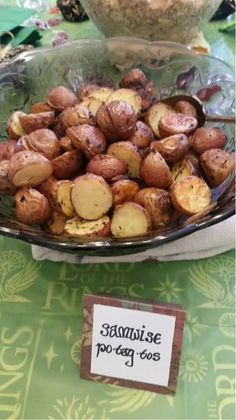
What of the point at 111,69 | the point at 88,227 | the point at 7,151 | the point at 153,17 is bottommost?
the point at 88,227

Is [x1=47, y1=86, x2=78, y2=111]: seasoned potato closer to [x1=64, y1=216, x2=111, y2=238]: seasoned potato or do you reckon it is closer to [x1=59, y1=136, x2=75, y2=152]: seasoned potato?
[x1=59, y1=136, x2=75, y2=152]: seasoned potato

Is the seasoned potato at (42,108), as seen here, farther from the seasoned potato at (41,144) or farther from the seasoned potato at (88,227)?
the seasoned potato at (88,227)

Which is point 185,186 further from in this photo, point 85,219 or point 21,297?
point 21,297

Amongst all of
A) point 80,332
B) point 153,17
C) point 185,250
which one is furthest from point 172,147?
point 153,17

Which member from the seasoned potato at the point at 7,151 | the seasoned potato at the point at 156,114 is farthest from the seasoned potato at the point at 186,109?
the seasoned potato at the point at 7,151

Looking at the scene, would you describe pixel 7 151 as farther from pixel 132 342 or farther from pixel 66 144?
pixel 132 342

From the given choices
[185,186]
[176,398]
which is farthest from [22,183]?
[176,398]
